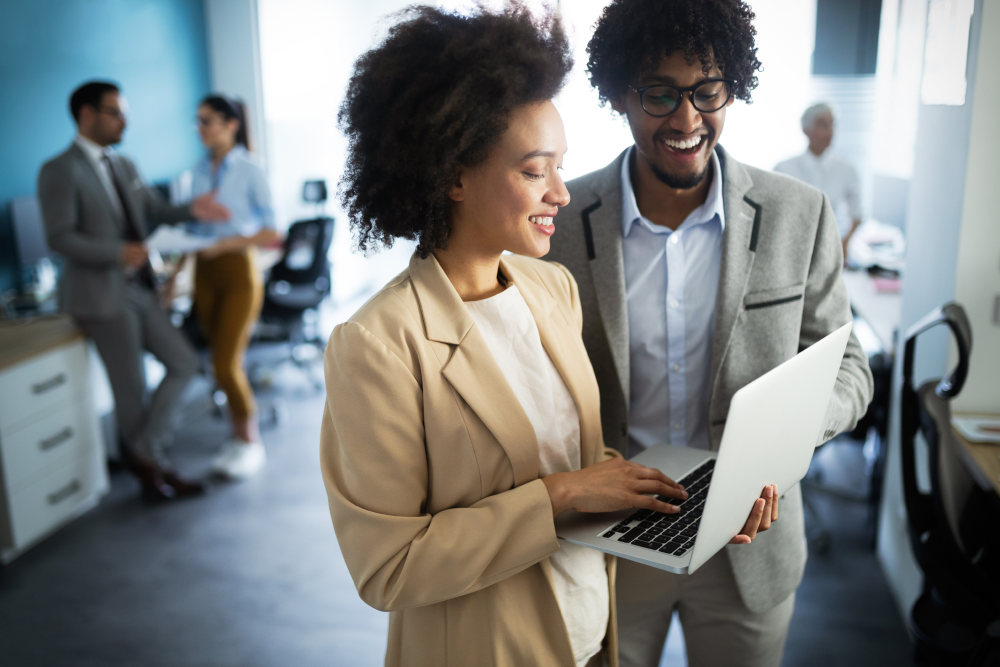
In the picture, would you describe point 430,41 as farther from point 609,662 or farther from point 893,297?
point 893,297

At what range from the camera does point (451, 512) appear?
1.03 m

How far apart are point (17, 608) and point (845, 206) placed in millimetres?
4581

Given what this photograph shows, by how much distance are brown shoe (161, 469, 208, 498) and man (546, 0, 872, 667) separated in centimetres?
270

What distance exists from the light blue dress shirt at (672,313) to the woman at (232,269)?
2764mm

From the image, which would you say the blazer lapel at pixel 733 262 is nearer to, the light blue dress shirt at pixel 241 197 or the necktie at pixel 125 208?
the necktie at pixel 125 208

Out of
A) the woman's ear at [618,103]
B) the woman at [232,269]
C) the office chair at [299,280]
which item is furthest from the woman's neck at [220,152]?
the woman's ear at [618,103]

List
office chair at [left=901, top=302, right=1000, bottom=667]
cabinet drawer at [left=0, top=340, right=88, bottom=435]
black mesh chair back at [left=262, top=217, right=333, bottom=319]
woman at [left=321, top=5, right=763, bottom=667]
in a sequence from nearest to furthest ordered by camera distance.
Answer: woman at [left=321, top=5, right=763, bottom=667] < office chair at [left=901, top=302, right=1000, bottom=667] < cabinet drawer at [left=0, top=340, right=88, bottom=435] < black mesh chair back at [left=262, top=217, right=333, bottom=319]

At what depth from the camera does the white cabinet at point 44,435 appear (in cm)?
295

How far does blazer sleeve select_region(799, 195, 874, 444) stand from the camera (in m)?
1.30

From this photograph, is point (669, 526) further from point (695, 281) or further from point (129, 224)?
point (129, 224)

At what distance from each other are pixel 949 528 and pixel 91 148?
11.1 ft

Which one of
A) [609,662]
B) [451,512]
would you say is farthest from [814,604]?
[451,512]

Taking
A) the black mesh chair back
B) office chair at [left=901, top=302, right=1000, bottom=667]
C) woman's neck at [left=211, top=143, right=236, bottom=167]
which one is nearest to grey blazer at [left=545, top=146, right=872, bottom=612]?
office chair at [left=901, top=302, right=1000, bottom=667]

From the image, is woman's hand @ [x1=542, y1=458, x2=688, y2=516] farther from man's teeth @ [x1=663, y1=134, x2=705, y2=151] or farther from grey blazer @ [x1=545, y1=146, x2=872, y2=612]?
man's teeth @ [x1=663, y1=134, x2=705, y2=151]
